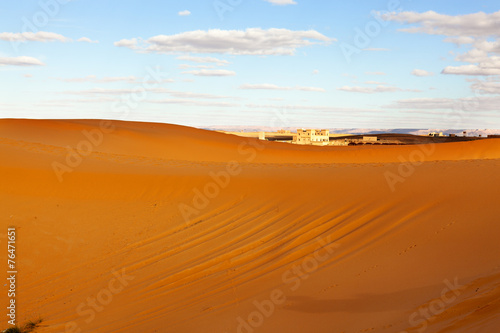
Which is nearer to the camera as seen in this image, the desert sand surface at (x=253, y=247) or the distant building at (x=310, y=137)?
the desert sand surface at (x=253, y=247)

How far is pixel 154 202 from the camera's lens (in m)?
12.7

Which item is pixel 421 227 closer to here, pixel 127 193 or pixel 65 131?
pixel 127 193

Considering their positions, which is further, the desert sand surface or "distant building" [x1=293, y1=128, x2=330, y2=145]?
"distant building" [x1=293, y1=128, x2=330, y2=145]

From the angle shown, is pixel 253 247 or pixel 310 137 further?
pixel 310 137

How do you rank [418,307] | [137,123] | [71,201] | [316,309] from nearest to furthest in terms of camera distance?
[418,307]
[316,309]
[71,201]
[137,123]

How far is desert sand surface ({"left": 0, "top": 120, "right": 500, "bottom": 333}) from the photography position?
6.12m

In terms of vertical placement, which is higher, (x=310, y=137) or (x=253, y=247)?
(x=310, y=137)

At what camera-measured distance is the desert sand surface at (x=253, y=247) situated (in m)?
6.12

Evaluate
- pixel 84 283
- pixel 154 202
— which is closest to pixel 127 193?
pixel 154 202

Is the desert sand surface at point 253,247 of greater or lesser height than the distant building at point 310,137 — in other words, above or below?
below

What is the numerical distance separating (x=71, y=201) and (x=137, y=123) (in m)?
28.0

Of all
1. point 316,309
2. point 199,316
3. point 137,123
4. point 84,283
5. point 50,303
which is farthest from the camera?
point 137,123

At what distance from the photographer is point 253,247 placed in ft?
29.6

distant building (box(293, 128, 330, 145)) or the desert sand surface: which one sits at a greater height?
distant building (box(293, 128, 330, 145))
